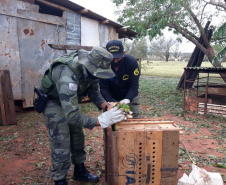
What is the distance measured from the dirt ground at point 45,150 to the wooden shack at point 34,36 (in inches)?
48.4

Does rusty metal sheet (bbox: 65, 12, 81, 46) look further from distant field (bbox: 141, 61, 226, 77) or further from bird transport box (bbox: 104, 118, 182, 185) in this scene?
distant field (bbox: 141, 61, 226, 77)

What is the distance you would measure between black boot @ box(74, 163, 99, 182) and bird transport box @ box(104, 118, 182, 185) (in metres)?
0.84

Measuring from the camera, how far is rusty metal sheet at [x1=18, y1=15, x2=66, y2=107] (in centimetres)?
630

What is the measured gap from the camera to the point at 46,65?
6.91 meters

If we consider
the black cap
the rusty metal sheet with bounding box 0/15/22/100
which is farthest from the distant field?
the black cap

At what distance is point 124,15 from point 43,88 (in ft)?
32.1

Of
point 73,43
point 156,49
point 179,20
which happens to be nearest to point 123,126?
point 73,43

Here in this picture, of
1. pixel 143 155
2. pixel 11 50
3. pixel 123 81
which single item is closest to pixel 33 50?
pixel 11 50

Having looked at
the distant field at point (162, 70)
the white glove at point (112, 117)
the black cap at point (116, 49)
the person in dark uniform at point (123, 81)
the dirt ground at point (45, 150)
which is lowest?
the dirt ground at point (45, 150)

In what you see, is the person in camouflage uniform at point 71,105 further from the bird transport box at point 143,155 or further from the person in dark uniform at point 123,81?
the person in dark uniform at point 123,81

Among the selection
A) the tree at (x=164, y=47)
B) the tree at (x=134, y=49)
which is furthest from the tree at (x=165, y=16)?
the tree at (x=164, y=47)

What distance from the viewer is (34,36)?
6488 millimetres

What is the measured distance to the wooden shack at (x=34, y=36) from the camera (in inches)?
236

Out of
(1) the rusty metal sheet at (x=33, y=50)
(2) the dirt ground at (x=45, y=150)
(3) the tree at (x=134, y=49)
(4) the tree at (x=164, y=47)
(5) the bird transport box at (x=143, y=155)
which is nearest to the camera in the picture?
(5) the bird transport box at (x=143, y=155)
